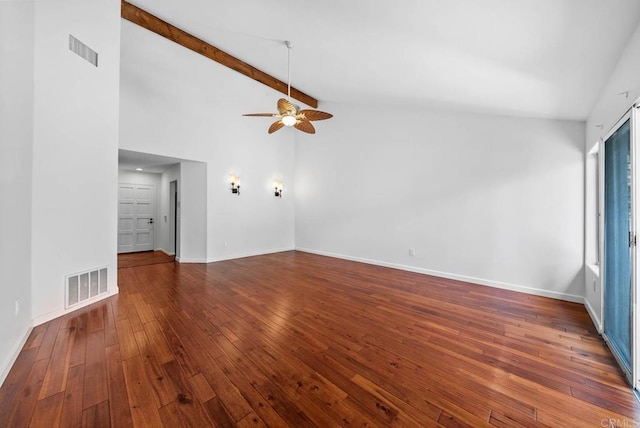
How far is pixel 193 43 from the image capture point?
4.42m

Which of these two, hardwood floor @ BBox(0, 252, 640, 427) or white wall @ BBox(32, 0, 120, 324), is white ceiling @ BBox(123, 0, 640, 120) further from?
hardwood floor @ BBox(0, 252, 640, 427)

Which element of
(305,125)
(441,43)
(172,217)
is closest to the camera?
(441,43)

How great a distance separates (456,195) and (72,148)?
571 cm

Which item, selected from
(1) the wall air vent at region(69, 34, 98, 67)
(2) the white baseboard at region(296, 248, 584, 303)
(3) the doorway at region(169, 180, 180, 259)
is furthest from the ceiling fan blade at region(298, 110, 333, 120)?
(3) the doorway at region(169, 180, 180, 259)

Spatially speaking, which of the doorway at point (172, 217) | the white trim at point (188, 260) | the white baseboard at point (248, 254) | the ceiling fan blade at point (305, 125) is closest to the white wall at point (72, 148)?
the white trim at point (188, 260)

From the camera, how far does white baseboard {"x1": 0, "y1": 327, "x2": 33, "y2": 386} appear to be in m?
1.79

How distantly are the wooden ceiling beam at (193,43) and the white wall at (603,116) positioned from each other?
5316 millimetres

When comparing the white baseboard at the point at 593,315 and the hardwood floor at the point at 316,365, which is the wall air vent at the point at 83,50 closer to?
the hardwood floor at the point at 316,365

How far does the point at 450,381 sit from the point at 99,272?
4245mm

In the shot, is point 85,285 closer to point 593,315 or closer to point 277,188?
point 277,188

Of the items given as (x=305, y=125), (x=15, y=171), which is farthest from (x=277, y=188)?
(x=15, y=171)

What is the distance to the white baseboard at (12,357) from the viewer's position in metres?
1.79

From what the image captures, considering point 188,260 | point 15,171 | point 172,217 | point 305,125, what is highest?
point 305,125

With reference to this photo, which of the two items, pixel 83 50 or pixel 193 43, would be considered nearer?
pixel 83 50
